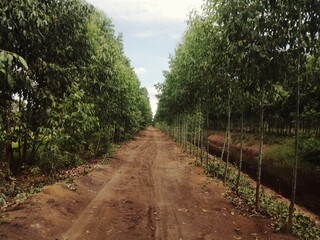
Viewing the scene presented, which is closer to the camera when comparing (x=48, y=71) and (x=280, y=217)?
(x=280, y=217)

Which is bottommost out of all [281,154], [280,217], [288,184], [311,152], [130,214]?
[288,184]

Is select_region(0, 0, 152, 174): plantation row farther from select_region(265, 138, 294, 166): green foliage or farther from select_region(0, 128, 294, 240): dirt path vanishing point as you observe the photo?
select_region(265, 138, 294, 166): green foliage

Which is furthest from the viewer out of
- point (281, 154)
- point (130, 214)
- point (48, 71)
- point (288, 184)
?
point (281, 154)

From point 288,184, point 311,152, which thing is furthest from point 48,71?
point 311,152

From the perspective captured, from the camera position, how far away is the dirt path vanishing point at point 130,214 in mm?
9273

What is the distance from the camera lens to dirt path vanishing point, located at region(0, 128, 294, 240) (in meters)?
9.27

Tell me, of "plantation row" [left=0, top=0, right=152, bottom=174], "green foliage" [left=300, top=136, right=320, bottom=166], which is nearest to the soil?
"green foliage" [left=300, top=136, right=320, bottom=166]

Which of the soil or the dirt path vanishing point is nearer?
the dirt path vanishing point

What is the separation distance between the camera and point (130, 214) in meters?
11.2

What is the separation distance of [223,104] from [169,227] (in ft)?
34.1

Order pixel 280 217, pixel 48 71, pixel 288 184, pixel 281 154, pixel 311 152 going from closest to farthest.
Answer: pixel 280 217 → pixel 48 71 → pixel 288 184 → pixel 311 152 → pixel 281 154

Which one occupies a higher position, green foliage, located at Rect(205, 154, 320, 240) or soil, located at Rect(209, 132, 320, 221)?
green foliage, located at Rect(205, 154, 320, 240)

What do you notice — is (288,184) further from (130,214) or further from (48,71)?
(48,71)

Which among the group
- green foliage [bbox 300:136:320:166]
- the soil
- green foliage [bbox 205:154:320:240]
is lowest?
the soil
